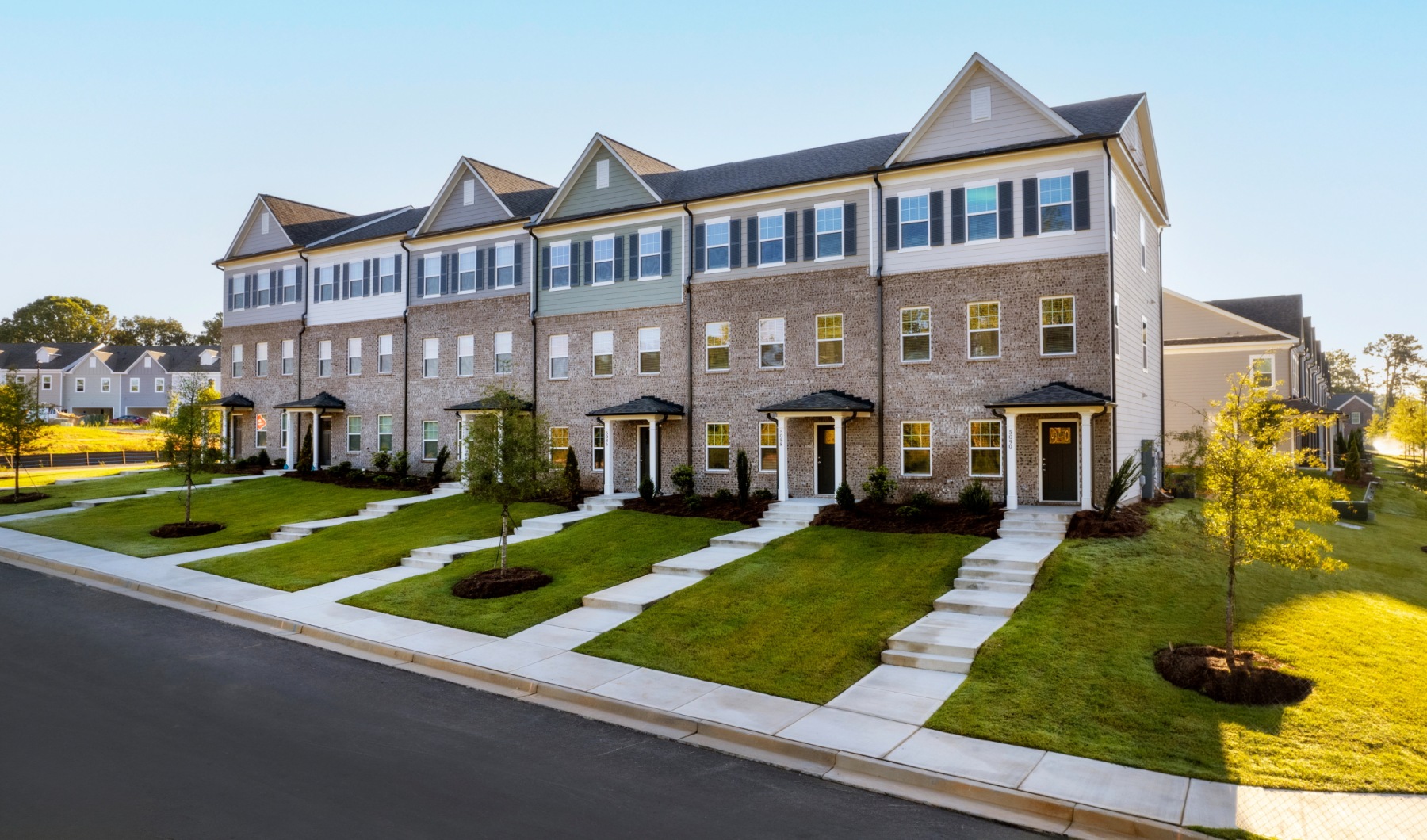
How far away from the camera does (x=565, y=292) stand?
29578mm

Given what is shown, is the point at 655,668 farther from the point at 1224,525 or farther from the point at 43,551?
the point at 43,551

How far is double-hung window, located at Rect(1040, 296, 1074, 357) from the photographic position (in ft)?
68.9

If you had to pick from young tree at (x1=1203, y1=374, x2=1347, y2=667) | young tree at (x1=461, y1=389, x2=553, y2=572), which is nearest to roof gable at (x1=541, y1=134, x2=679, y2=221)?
young tree at (x1=461, y1=389, x2=553, y2=572)

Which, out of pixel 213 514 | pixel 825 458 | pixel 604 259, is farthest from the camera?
pixel 604 259

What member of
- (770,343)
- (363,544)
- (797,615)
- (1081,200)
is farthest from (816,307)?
(363,544)

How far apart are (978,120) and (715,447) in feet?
39.4

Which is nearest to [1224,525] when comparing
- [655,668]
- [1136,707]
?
[1136,707]

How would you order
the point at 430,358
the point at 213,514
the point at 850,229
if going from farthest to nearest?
the point at 430,358, the point at 213,514, the point at 850,229

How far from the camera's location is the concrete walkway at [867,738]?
732 cm

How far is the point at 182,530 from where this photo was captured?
79.0 feet

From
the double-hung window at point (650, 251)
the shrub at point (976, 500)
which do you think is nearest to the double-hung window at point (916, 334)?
the shrub at point (976, 500)

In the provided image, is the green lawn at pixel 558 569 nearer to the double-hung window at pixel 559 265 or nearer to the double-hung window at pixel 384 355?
the double-hung window at pixel 559 265

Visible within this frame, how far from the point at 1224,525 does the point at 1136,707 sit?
3.04 m

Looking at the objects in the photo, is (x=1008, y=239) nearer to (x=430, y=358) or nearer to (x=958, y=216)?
(x=958, y=216)
